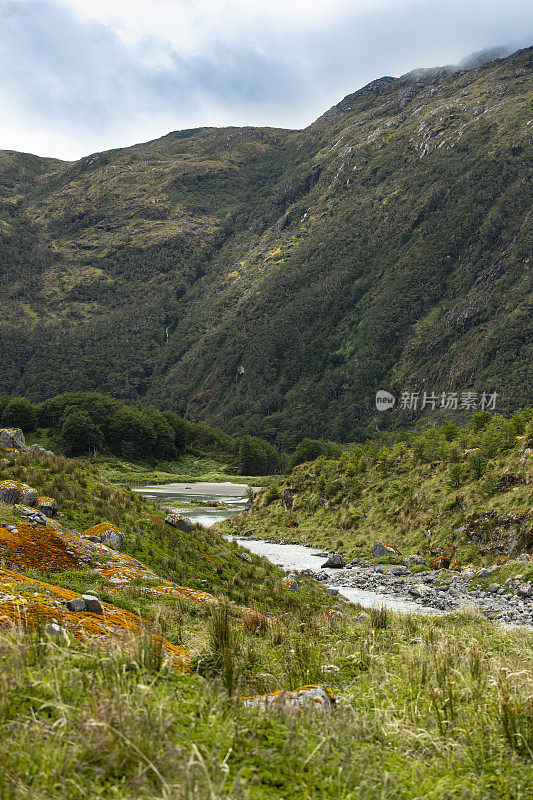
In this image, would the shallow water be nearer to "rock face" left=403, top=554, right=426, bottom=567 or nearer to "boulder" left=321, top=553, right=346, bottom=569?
"boulder" left=321, top=553, right=346, bottom=569

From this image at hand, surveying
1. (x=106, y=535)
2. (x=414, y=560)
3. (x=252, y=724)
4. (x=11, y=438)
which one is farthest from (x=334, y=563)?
(x=252, y=724)

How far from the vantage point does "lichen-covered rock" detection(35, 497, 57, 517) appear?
12180mm

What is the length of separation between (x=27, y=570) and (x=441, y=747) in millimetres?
6248

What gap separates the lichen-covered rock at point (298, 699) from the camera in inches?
153

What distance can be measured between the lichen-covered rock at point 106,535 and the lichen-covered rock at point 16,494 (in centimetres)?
162

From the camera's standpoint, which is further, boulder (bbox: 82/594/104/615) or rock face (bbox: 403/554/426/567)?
rock face (bbox: 403/554/426/567)

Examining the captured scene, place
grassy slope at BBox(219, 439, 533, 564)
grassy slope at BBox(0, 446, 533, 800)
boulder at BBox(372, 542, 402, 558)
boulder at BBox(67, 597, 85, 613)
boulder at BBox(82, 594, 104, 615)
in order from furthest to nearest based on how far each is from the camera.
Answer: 1. boulder at BBox(372, 542, 402, 558)
2. grassy slope at BBox(219, 439, 533, 564)
3. boulder at BBox(82, 594, 104, 615)
4. boulder at BBox(67, 597, 85, 613)
5. grassy slope at BBox(0, 446, 533, 800)

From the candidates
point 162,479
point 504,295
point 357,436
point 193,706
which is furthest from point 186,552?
point 504,295

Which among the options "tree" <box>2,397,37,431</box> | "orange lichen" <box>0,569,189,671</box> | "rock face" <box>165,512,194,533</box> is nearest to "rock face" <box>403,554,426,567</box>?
"rock face" <box>165,512,194,533</box>

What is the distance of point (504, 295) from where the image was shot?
170 m

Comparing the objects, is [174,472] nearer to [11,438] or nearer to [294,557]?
[294,557]

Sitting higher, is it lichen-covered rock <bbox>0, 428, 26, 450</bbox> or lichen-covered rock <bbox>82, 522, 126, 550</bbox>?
lichen-covered rock <bbox>0, 428, 26, 450</bbox>

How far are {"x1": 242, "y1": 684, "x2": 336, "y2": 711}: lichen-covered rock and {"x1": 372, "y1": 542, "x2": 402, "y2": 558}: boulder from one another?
64.4 feet

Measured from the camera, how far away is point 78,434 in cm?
9638
